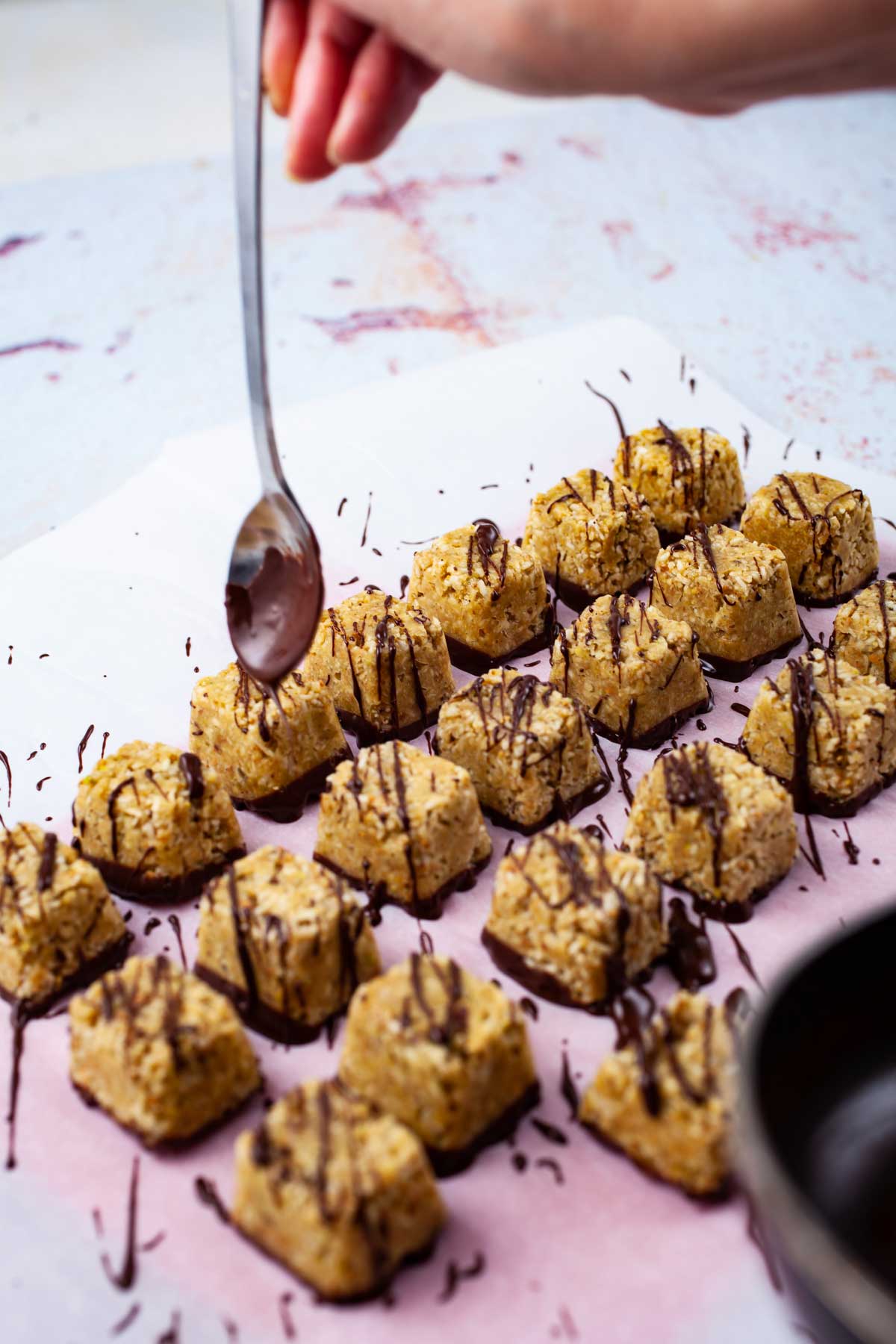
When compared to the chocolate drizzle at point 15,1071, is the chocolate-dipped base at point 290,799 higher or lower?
higher

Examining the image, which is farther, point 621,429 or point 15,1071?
point 621,429

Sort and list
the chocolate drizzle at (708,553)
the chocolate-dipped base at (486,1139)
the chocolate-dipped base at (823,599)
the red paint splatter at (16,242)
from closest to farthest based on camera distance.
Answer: the chocolate-dipped base at (486,1139)
the chocolate drizzle at (708,553)
the chocolate-dipped base at (823,599)
the red paint splatter at (16,242)

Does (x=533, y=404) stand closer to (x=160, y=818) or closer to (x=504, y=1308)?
(x=160, y=818)

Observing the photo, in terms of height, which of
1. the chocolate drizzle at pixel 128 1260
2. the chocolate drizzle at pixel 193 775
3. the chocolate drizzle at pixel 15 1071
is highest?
the chocolate drizzle at pixel 193 775

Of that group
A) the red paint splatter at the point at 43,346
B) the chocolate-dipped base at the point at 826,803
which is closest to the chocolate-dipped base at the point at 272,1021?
the chocolate-dipped base at the point at 826,803

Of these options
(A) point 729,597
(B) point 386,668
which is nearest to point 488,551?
(B) point 386,668

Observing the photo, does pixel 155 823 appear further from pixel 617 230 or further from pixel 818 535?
pixel 617 230

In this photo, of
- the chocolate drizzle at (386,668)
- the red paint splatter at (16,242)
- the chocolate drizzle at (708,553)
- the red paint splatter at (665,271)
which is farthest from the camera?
the red paint splatter at (16,242)

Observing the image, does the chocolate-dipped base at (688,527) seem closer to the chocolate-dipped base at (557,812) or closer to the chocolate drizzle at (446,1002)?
the chocolate-dipped base at (557,812)
